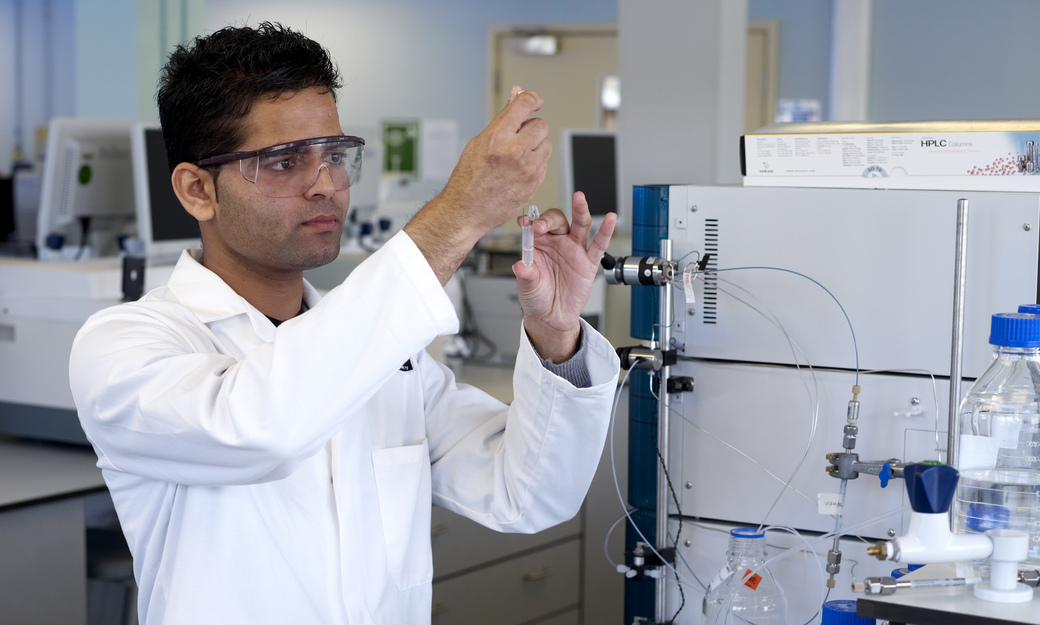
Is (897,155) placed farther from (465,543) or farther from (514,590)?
(514,590)

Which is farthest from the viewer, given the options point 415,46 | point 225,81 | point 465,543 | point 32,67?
point 415,46

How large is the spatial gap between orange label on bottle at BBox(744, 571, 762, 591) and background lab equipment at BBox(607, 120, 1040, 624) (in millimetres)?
53

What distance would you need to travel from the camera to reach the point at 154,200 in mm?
2789

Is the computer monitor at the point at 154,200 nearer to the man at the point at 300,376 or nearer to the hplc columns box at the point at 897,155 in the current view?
the man at the point at 300,376

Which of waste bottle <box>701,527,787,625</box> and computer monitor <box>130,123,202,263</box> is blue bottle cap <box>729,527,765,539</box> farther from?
computer monitor <box>130,123,202,263</box>

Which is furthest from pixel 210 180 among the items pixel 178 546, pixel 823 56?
pixel 823 56

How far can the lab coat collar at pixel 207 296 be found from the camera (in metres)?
1.23

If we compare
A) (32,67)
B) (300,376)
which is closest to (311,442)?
(300,376)

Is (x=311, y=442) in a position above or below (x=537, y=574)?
above

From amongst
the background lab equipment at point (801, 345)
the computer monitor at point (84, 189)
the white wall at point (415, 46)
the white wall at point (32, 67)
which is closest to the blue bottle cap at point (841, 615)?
the background lab equipment at point (801, 345)

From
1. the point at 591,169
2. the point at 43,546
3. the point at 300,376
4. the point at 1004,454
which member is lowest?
the point at 43,546

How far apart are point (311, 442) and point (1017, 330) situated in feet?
2.29

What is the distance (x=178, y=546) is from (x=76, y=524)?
1.05 metres

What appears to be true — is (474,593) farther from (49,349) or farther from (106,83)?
(106,83)
